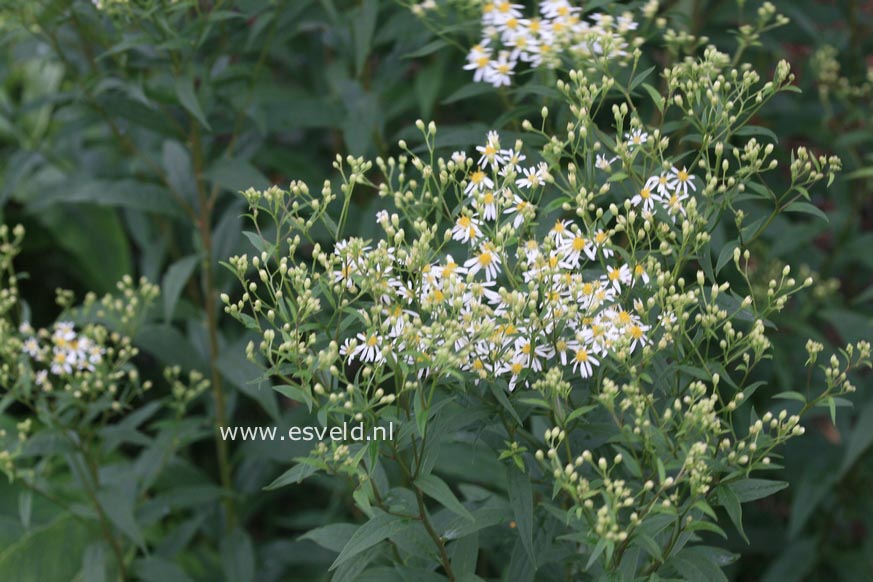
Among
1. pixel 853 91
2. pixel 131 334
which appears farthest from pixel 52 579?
pixel 853 91

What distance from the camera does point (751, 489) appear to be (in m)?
1.79

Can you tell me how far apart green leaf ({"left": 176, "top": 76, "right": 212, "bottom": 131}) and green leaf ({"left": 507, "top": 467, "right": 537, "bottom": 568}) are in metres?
A: 1.38

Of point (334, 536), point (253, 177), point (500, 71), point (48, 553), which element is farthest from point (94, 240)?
point (334, 536)

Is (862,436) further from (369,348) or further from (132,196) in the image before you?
(132,196)

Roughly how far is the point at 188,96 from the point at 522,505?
1.55m

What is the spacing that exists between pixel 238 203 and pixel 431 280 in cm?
192

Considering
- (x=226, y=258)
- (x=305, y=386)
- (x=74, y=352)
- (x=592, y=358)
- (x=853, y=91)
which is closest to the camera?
(x=305, y=386)

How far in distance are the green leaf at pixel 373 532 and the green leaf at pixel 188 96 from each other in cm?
133

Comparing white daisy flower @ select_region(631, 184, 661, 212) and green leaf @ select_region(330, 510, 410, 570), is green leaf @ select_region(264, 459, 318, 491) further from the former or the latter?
white daisy flower @ select_region(631, 184, 661, 212)

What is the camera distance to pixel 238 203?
354 cm

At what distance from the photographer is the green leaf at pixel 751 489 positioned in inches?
68.8

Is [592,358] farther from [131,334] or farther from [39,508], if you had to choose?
[39,508]

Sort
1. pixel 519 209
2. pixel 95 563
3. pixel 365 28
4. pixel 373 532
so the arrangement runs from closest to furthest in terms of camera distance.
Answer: pixel 373 532, pixel 519 209, pixel 95 563, pixel 365 28

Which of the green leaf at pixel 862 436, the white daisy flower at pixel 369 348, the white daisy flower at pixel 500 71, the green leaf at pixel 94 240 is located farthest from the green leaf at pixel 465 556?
the green leaf at pixel 94 240
